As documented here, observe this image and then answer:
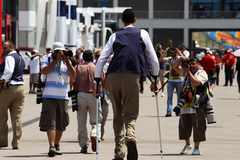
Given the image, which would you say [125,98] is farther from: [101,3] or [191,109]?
[101,3]

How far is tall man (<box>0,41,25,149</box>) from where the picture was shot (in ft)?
26.5

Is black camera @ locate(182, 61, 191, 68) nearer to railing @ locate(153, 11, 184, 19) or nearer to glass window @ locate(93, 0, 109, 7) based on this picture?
railing @ locate(153, 11, 184, 19)

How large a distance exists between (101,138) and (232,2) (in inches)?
2463

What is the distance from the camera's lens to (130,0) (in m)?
69.4

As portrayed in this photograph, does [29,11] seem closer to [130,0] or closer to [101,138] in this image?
[101,138]

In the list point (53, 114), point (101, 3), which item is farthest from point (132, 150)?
point (101, 3)

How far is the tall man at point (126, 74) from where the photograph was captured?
5.71 metres

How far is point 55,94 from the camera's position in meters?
7.30

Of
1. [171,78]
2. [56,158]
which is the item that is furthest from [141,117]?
[56,158]

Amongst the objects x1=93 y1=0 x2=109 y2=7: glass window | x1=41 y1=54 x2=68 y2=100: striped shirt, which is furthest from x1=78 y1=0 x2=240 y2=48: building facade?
x1=41 y1=54 x2=68 y2=100: striped shirt

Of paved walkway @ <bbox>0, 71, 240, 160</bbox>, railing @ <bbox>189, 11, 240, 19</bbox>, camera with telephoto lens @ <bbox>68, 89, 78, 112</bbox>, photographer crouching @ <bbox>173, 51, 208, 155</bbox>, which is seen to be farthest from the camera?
railing @ <bbox>189, 11, 240, 19</bbox>

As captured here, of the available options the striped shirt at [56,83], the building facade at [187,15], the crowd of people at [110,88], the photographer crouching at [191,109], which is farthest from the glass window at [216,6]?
the striped shirt at [56,83]

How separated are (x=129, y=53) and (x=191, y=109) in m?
2.32

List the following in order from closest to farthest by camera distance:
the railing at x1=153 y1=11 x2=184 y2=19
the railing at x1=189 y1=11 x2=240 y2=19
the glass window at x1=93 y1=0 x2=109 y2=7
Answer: the railing at x1=189 y1=11 x2=240 y2=19
the railing at x1=153 y1=11 x2=184 y2=19
the glass window at x1=93 y1=0 x2=109 y2=7
